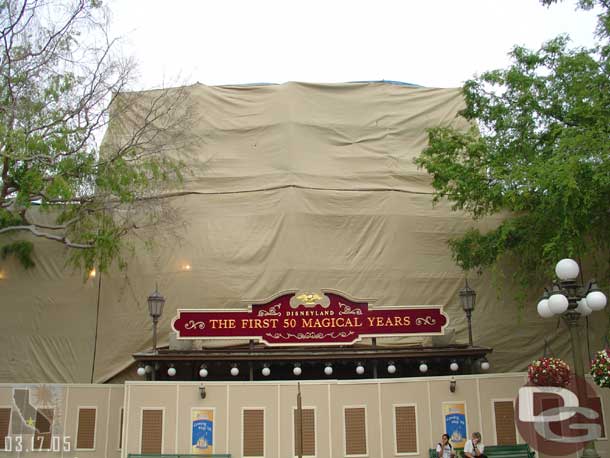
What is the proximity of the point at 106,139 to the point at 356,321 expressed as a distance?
8.48m

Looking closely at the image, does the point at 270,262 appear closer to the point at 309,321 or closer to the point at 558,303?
the point at 309,321

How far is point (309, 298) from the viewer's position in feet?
52.7

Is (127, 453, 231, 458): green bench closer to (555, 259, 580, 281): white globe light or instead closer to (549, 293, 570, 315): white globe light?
(549, 293, 570, 315): white globe light

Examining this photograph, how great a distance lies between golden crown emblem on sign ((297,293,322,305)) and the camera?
52.7 ft

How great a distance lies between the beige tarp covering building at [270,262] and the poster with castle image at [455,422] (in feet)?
13.9

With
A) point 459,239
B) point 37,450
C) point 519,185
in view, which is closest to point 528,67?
point 519,185

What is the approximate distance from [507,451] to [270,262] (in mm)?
7976

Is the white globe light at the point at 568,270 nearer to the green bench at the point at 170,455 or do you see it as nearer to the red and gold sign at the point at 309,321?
the red and gold sign at the point at 309,321

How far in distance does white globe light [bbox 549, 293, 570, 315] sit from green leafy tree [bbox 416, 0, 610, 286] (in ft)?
15.8

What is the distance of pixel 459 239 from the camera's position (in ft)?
58.5

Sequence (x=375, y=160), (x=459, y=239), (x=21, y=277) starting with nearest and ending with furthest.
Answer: (x=459, y=239), (x=21, y=277), (x=375, y=160)

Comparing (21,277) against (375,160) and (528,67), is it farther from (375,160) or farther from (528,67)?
(528,67)

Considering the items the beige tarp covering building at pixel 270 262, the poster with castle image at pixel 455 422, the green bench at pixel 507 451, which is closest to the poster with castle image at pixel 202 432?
the beige tarp covering building at pixel 270 262
